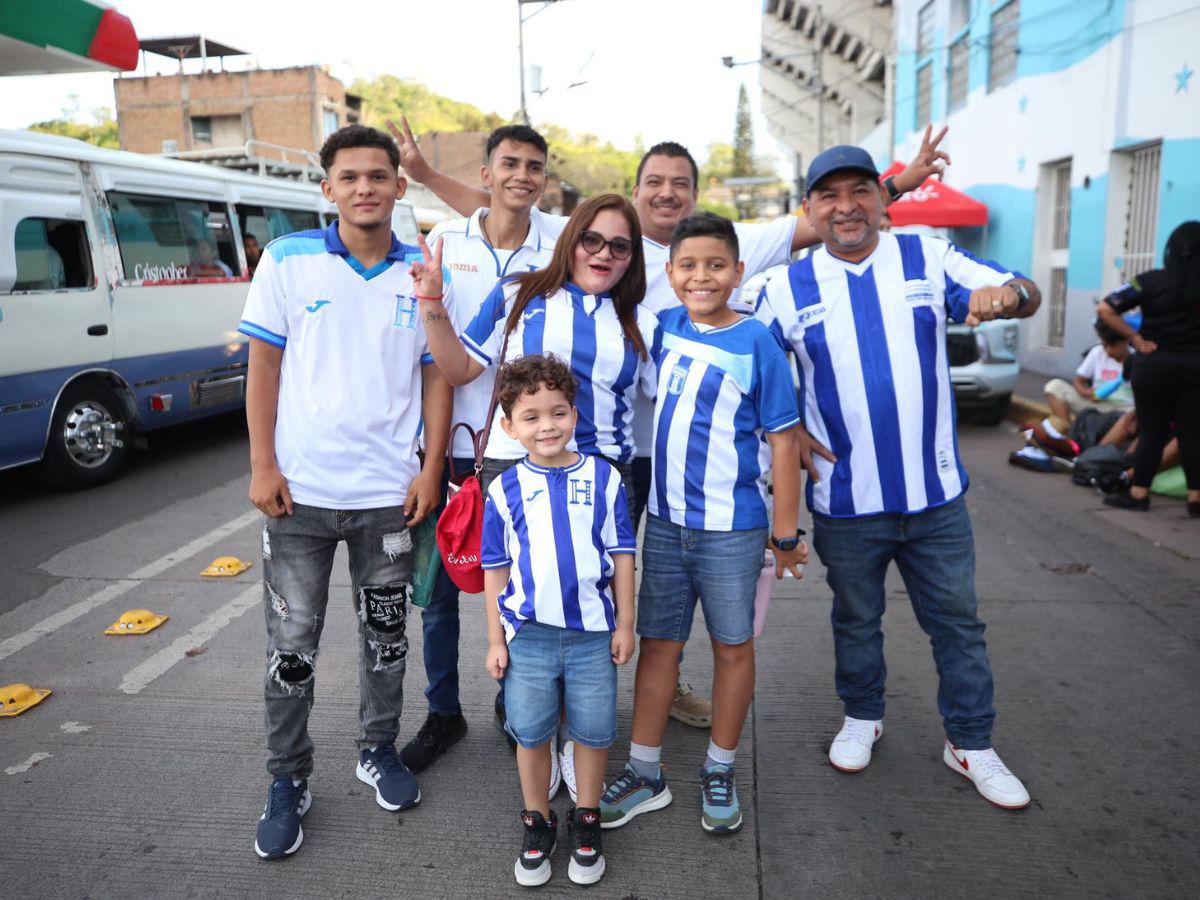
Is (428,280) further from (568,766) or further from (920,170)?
(920,170)

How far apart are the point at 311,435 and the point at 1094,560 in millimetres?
4647

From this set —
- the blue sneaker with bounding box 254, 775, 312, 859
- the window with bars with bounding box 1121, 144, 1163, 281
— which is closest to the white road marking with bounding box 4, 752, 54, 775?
the blue sneaker with bounding box 254, 775, 312, 859

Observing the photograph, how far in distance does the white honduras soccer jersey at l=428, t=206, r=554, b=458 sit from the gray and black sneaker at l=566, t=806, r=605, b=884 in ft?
3.93

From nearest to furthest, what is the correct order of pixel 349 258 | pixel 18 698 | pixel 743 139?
pixel 349 258, pixel 18 698, pixel 743 139

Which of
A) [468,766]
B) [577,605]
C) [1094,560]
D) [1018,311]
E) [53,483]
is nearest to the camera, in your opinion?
[577,605]

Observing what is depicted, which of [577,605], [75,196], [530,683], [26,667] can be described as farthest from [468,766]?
[75,196]

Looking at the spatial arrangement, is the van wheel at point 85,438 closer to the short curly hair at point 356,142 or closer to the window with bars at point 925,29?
the short curly hair at point 356,142

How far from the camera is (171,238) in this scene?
338 inches

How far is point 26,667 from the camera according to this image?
163 inches

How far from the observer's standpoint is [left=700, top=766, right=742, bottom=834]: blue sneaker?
280 cm

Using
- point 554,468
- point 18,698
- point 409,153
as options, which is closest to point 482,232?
point 409,153

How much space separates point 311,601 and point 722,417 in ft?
4.50

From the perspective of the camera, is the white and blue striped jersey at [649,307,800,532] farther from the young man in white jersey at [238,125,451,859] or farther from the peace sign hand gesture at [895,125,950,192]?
the peace sign hand gesture at [895,125,950,192]

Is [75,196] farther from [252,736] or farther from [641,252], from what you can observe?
[641,252]
